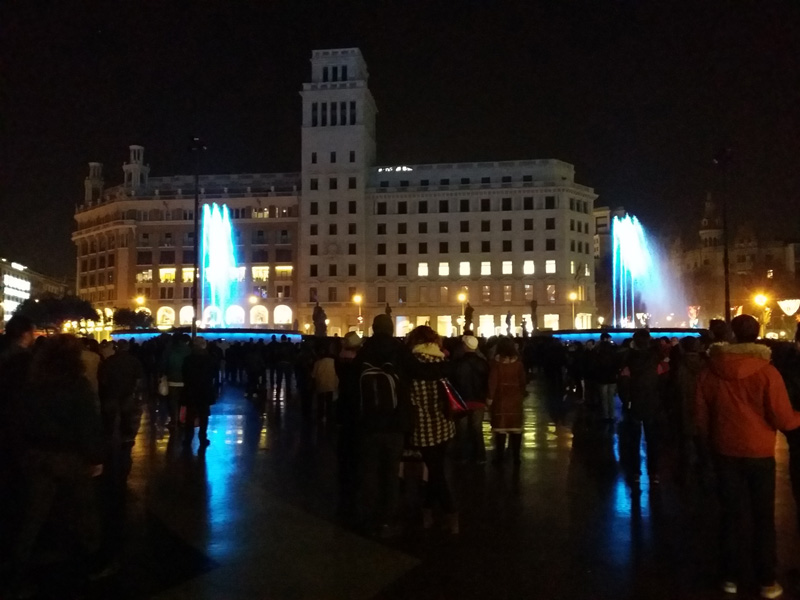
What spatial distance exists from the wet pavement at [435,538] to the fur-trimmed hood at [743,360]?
1573 mm

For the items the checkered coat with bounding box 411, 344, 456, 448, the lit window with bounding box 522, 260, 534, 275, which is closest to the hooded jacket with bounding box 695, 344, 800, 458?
the checkered coat with bounding box 411, 344, 456, 448

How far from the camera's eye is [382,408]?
6.97 meters

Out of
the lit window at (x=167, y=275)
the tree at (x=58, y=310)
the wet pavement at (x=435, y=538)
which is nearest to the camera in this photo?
the wet pavement at (x=435, y=538)

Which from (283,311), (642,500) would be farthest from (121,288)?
(642,500)

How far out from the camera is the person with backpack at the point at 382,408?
275 inches

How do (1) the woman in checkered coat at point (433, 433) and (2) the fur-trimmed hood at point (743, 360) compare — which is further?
(1) the woman in checkered coat at point (433, 433)

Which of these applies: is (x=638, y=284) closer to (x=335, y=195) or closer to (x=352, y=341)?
(x=335, y=195)

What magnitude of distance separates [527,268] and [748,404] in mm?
80831

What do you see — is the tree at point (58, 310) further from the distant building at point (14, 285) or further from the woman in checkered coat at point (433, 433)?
the woman in checkered coat at point (433, 433)

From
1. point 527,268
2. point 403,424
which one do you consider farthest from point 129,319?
point 403,424

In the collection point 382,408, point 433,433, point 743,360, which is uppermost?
point 743,360

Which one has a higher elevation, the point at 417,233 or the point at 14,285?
the point at 417,233

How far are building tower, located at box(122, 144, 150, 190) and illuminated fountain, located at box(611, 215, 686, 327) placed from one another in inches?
2168

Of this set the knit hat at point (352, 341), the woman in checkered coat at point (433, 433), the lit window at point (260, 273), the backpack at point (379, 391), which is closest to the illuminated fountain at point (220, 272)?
the lit window at point (260, 273)
